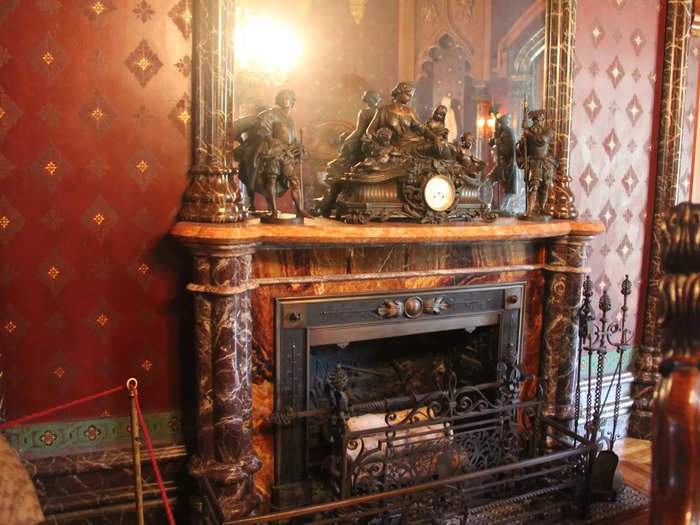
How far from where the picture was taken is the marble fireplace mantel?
287 cm

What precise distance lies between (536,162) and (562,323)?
1.04 m

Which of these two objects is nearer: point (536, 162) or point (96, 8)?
point (96, 8)

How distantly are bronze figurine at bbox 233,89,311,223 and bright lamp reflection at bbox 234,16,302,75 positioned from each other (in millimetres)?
352

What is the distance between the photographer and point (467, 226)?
331 cm

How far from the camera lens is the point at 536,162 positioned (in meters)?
3.78

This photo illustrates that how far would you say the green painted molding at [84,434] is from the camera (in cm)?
296

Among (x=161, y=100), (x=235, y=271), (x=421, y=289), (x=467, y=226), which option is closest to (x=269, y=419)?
(x=235, y=271)

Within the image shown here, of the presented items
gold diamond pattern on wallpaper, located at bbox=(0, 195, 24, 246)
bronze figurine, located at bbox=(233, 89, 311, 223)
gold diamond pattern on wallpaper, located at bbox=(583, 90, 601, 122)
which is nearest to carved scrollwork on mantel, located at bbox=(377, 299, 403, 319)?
bronze figurine, located at bbox=(233, 89, 311, 223)

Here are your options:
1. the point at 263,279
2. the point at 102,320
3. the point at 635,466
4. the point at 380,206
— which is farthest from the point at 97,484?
the point at 635,466

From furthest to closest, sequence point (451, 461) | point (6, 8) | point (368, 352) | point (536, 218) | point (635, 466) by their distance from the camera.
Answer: point (635, 466) < point (368, 352) < point (536, 218) < point (451, 461) < point (6, 8)

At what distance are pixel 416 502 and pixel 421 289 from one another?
114 centimetres

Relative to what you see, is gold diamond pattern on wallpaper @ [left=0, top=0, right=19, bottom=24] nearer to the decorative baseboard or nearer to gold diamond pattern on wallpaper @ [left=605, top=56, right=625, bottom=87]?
the decorative baseboard

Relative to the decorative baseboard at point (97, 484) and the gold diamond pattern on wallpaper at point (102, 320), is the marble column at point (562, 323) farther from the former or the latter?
the gold diamond pattern on wallpaper at point (102, 320)

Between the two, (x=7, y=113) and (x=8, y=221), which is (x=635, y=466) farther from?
(x=7, y=113)
